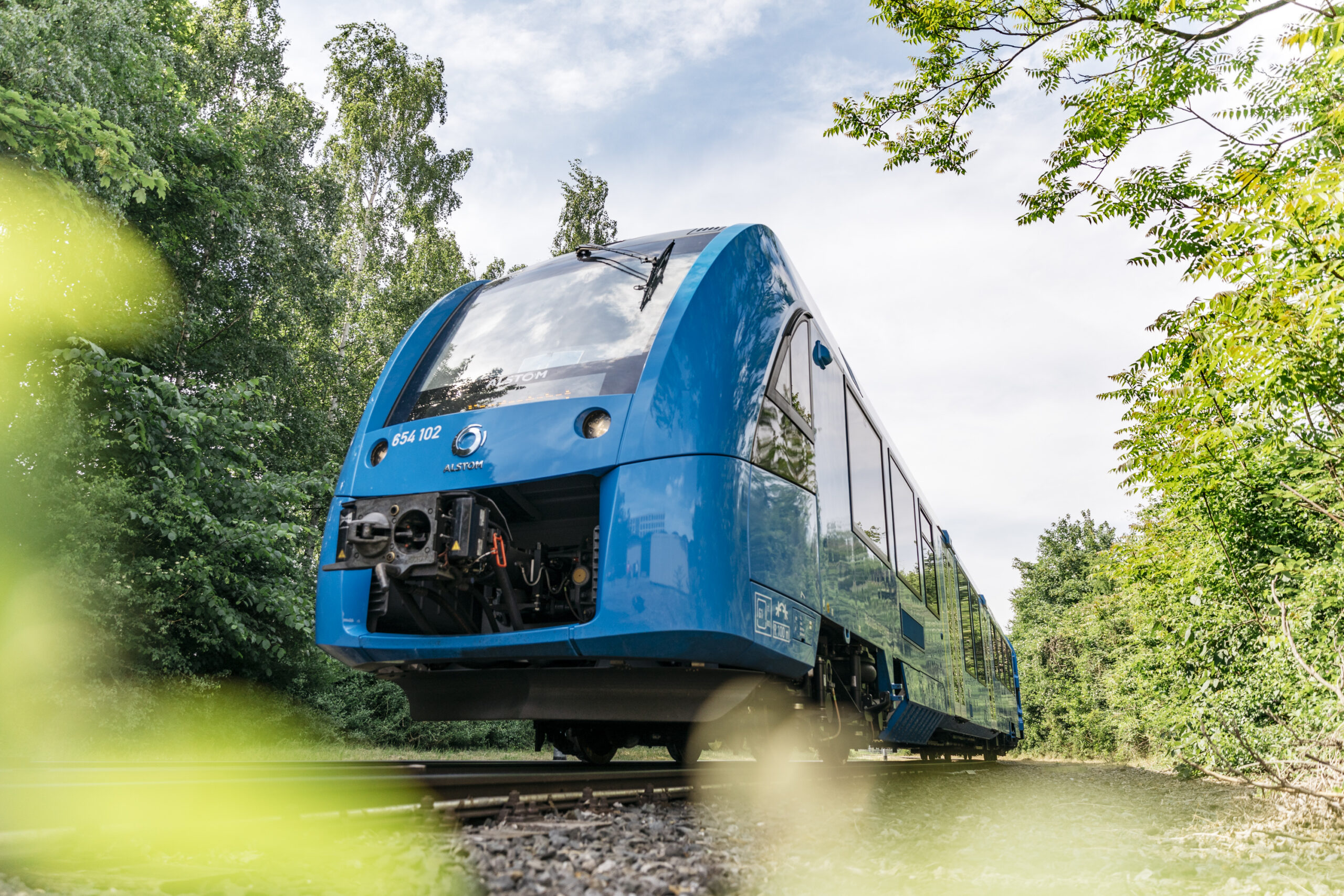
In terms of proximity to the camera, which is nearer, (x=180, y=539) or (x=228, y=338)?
(x=180, y=539)

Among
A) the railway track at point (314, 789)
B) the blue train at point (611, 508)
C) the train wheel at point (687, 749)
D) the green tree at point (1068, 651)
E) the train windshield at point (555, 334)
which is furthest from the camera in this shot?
the green tree at point (1068, 651)

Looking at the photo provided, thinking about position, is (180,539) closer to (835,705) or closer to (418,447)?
(418,447)

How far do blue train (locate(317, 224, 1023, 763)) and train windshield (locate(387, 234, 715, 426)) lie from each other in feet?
0.06

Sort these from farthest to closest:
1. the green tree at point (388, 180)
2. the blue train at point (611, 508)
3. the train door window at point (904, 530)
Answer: the green tree at point (388, 180)
the train door window at point (904, 530)
the blue train at point (611, 508)

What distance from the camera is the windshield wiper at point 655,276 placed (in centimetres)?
501

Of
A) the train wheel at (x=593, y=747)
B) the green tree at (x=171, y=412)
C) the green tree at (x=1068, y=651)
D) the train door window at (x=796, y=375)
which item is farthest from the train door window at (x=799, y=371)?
the green tree at (x=1068, y=651)

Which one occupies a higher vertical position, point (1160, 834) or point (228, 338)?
point (228, 338)

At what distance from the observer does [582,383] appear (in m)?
4.65

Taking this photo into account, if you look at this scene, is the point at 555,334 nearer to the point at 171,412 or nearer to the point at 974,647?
the point at 171,412

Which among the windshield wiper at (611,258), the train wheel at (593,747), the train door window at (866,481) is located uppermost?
the windshield wiper at (611,258)

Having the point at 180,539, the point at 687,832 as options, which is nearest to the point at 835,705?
the point at 687,832

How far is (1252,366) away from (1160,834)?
9.11ft

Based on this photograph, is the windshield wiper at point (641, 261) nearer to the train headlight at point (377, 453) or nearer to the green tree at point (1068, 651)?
the train headlight at point (377, 453)

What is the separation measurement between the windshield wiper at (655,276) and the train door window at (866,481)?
2.30 meters
